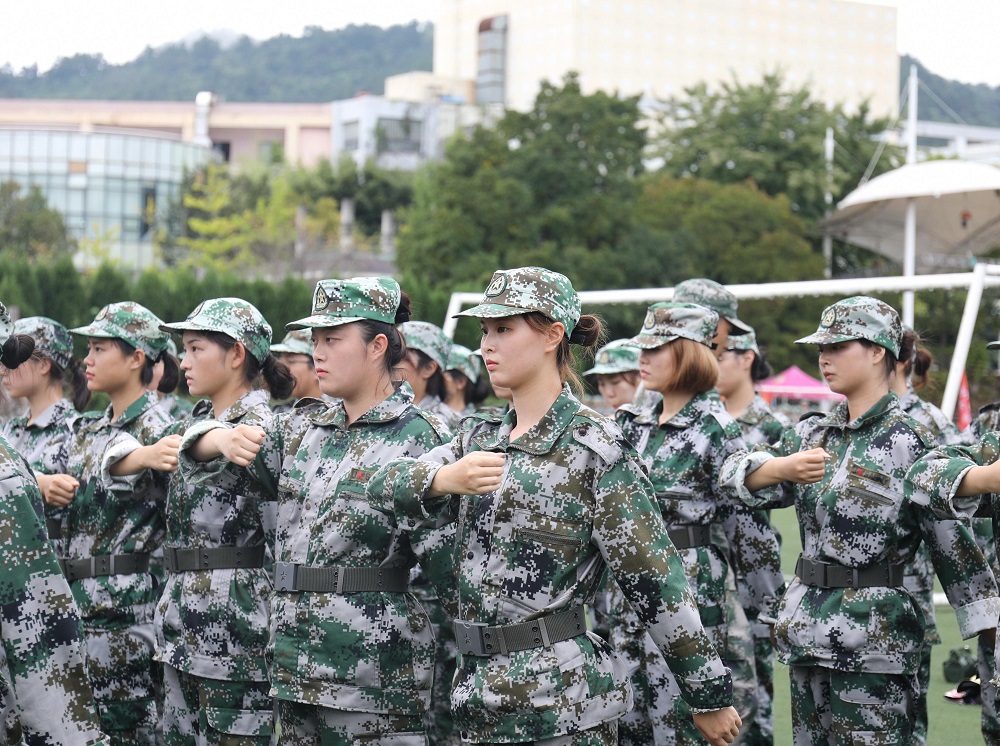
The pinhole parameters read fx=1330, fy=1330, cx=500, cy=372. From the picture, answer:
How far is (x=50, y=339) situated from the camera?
6.35 meters

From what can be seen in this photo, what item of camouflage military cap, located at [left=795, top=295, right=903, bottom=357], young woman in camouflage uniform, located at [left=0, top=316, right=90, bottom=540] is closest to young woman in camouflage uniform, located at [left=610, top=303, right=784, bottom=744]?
camouflage military cap, located at [left=795, top=295, right=903, bottom=357]

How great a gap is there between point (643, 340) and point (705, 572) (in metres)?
1.06

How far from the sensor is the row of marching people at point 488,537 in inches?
149

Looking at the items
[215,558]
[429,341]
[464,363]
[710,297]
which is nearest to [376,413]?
[215,558]

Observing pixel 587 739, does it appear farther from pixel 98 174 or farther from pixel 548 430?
pixel 98 174

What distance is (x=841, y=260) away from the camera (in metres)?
42.4

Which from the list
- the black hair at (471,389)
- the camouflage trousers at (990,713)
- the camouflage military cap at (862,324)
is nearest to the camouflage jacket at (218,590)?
the camouflage military cap at (862,324)

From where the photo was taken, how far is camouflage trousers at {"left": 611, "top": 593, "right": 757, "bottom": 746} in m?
5.68

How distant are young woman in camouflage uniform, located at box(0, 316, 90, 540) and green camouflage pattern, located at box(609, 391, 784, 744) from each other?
8.62 ft

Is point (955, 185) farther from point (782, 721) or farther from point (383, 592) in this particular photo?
point (383, 592)

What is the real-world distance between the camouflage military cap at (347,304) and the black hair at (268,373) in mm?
934

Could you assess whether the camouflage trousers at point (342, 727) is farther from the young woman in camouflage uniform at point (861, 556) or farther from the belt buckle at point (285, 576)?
the young woman in camouflage uniform at point (861, 556)

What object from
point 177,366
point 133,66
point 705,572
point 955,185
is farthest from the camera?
point 133,66

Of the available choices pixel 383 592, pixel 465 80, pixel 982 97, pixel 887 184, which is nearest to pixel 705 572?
pixel 383 592
